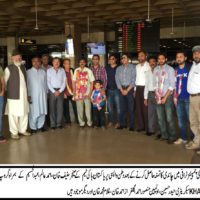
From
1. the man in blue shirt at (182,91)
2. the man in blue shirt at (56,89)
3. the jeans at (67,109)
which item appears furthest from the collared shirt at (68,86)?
the man in blue shirt at (182,91)

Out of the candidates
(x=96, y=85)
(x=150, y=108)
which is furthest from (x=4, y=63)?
(x=150, y=108)

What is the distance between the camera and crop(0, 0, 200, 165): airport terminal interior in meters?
4.76

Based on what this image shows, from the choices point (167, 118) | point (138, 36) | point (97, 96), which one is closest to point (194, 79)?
point (167, 118)

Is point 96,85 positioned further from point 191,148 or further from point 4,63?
point 4,63

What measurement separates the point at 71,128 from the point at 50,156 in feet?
7.00

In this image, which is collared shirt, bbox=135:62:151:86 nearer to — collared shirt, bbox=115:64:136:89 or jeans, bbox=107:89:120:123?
collared shirt, bbox=115:64:136:89

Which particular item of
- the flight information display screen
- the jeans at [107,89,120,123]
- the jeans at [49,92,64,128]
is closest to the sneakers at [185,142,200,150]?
the jeans at [107,89,120,123]

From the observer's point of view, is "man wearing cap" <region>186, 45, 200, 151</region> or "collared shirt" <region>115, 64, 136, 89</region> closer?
"man wearing cap" <region>186, 45, 200, 151</region>

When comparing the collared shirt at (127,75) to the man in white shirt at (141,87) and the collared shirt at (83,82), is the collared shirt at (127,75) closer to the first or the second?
the man in white shirt at (141,87)

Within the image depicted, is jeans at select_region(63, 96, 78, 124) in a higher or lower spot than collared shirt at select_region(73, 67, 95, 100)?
lower

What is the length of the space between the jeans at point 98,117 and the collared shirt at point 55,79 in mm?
870

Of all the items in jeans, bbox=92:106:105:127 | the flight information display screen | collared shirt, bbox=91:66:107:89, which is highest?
the flight information display screen

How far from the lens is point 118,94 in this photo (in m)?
6.63

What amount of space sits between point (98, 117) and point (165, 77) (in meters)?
1.99
